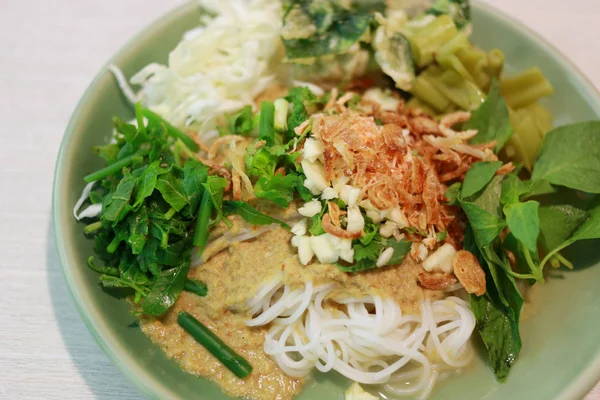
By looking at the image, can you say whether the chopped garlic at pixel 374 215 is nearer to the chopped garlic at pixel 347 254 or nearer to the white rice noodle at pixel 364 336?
the chopped garlic at pixel 347 254

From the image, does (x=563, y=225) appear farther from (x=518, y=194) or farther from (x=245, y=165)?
(x=245, y=165)

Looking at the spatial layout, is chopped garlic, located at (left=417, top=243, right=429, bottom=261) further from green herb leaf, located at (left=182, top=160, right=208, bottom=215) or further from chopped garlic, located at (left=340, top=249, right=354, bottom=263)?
green herb leaf, located at (left=182, top=160, right=208, bottom=215)

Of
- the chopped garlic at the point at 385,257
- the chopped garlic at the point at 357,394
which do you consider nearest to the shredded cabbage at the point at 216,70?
the chopped garlic at the point at 385,257

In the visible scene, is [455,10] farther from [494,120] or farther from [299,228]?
[299,228]

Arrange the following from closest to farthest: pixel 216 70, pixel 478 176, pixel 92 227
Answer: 1. pixel 92 227
2. pixel 478 176
3. pixel 216 70

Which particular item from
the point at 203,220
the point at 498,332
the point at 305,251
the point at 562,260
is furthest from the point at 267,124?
the point at 562,260
